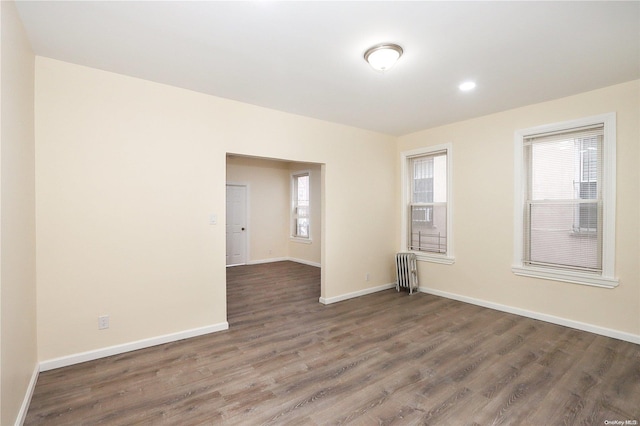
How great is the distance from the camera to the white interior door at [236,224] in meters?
7.47

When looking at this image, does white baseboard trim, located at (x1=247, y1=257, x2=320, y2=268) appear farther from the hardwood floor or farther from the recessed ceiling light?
the recessed ceiling light

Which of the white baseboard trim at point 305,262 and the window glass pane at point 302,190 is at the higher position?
the window glass pane at point 302,190

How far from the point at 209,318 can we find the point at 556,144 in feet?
15.4

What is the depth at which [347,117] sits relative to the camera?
4.30 metres

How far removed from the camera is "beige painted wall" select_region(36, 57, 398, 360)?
2623 mm

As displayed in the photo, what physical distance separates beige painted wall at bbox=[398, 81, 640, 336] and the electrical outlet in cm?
440

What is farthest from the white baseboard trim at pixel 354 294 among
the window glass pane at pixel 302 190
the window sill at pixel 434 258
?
the window glass pane at pixel 302 190

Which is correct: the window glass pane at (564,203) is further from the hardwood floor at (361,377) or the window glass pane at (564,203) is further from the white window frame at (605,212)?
the hardwood floor at (361,377)

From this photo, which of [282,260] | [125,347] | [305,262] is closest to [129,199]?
[125,347]

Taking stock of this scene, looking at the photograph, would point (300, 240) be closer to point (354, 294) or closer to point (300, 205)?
point (300, 205)

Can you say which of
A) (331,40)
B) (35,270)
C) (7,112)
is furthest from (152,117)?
(331,40)

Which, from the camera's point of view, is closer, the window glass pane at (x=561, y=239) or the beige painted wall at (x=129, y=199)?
the beige painted wall at (x=129, y=199)

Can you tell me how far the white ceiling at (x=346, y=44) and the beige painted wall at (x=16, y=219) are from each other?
0.35 m

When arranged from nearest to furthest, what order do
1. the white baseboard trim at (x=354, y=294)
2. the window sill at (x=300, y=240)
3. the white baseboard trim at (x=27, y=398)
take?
the white baseboard trim at (x=27, y=398) < the white baseboard trim at (x=354, y=294) < the window sill at (x=300, y=240)
